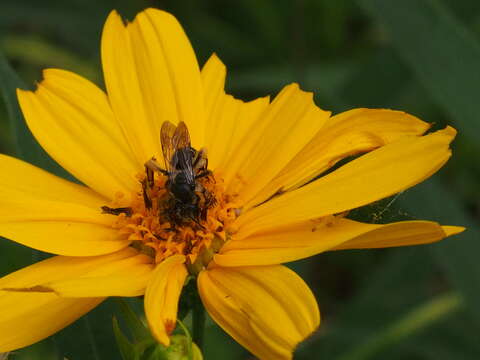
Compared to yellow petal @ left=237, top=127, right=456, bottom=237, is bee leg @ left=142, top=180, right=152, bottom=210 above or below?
above

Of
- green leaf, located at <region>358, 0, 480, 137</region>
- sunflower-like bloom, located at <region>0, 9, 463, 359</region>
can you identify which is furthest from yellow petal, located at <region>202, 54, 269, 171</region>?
green leaf, located at <region>358, 0, 480, 137</region>

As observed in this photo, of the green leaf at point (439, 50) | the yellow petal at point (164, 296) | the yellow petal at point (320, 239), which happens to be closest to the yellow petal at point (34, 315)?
the yellow petal at point (164, 296)

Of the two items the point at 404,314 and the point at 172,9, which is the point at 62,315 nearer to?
the point at 404,314

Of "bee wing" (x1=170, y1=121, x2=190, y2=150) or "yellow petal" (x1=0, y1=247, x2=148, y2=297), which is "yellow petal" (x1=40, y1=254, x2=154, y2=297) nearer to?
"yellow petal" (x1=0, y1=247, x2=148, y2=297)

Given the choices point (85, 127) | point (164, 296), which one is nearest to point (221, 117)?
point (85, 127)

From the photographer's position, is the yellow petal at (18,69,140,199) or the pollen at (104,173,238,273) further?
the yellow petal at (18,69,140,199)

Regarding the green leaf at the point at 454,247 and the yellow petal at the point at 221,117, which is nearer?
the yellow petal at the point at 221,117

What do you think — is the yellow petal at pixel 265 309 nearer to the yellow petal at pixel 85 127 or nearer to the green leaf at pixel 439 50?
the yellow petal at pixel 85 127
